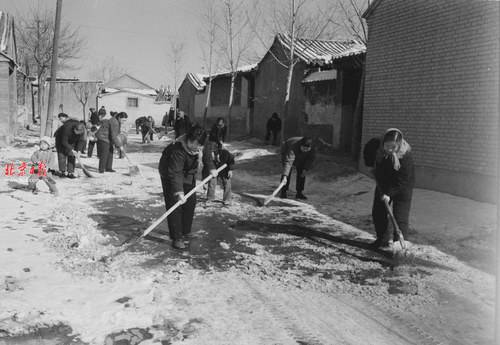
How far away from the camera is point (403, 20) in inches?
384

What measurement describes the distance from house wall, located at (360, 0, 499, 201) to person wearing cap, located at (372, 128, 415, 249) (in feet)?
7.30

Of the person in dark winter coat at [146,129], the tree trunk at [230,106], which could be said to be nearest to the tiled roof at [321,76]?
the tree trunk at [230,106]

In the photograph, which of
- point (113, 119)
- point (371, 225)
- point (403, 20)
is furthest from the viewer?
point (113, 119)

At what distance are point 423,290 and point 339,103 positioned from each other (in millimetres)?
11153

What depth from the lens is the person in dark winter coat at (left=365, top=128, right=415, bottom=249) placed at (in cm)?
525

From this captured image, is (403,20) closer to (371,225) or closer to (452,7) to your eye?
(452,7)

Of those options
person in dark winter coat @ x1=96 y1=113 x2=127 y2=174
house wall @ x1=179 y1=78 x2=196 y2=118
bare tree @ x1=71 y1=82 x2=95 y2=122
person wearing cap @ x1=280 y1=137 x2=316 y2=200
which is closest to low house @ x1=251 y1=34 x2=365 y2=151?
person wearing cap @ x1=280 y1=137 x2=316 y2=200

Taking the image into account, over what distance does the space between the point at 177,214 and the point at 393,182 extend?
2536 millimetres

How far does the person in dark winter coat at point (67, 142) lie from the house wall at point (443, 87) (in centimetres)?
674

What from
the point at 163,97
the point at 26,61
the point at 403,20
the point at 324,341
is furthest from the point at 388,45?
the point at 163,97

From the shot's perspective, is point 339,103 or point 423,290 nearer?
point 423,290

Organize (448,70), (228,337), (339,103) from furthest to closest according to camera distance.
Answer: (339,103)
(448,70)
(228,337)

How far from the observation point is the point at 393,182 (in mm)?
5402

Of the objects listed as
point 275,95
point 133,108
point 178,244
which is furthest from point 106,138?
point 133,108
